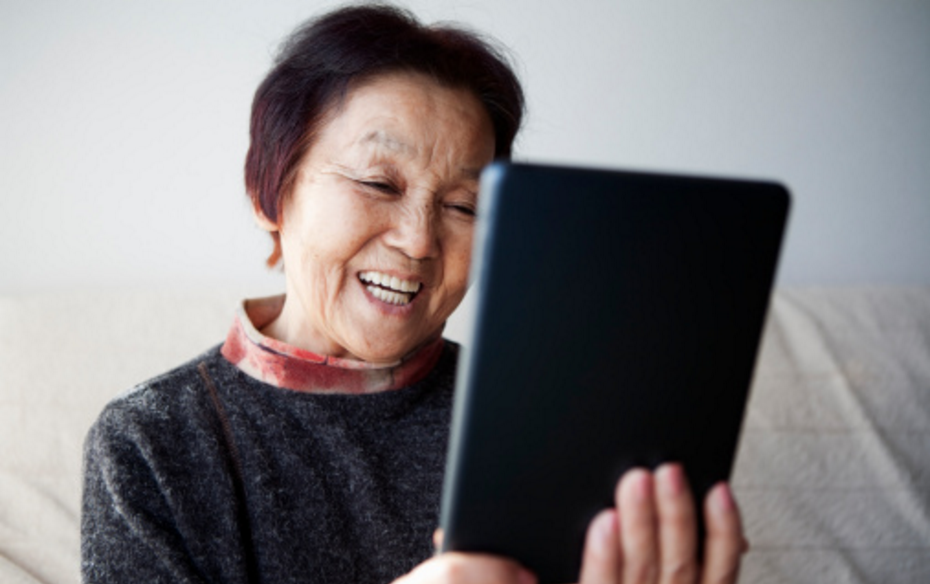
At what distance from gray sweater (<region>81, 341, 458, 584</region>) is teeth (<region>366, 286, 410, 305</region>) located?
0.39 feet

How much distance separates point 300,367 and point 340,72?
313mm

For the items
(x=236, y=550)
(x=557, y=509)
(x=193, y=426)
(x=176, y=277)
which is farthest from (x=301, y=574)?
(x=176, y=277)

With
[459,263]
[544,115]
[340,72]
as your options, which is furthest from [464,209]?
[544,115]

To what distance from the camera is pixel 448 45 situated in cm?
84

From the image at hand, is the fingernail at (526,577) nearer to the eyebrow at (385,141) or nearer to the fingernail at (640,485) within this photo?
the fingernail at (640,485)

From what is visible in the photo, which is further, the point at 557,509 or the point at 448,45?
the point at 448,45

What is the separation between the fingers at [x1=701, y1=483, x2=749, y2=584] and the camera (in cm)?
52

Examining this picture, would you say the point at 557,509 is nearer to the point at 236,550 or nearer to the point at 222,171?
the point at 236,550

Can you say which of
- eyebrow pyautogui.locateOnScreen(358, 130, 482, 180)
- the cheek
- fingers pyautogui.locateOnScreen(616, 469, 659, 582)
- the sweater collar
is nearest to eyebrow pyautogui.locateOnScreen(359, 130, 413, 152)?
eyebrow pyautogui.locateOnScreen(358, 130, 482, 180)

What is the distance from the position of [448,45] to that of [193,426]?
18.7 inches

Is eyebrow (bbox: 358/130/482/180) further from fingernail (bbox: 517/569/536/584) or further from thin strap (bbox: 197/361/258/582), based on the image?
fingernail (bbox: 517/569/536/584)

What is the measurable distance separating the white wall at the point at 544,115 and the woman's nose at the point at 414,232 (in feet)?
2.28

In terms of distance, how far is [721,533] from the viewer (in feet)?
1.69

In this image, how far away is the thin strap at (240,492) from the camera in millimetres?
760
